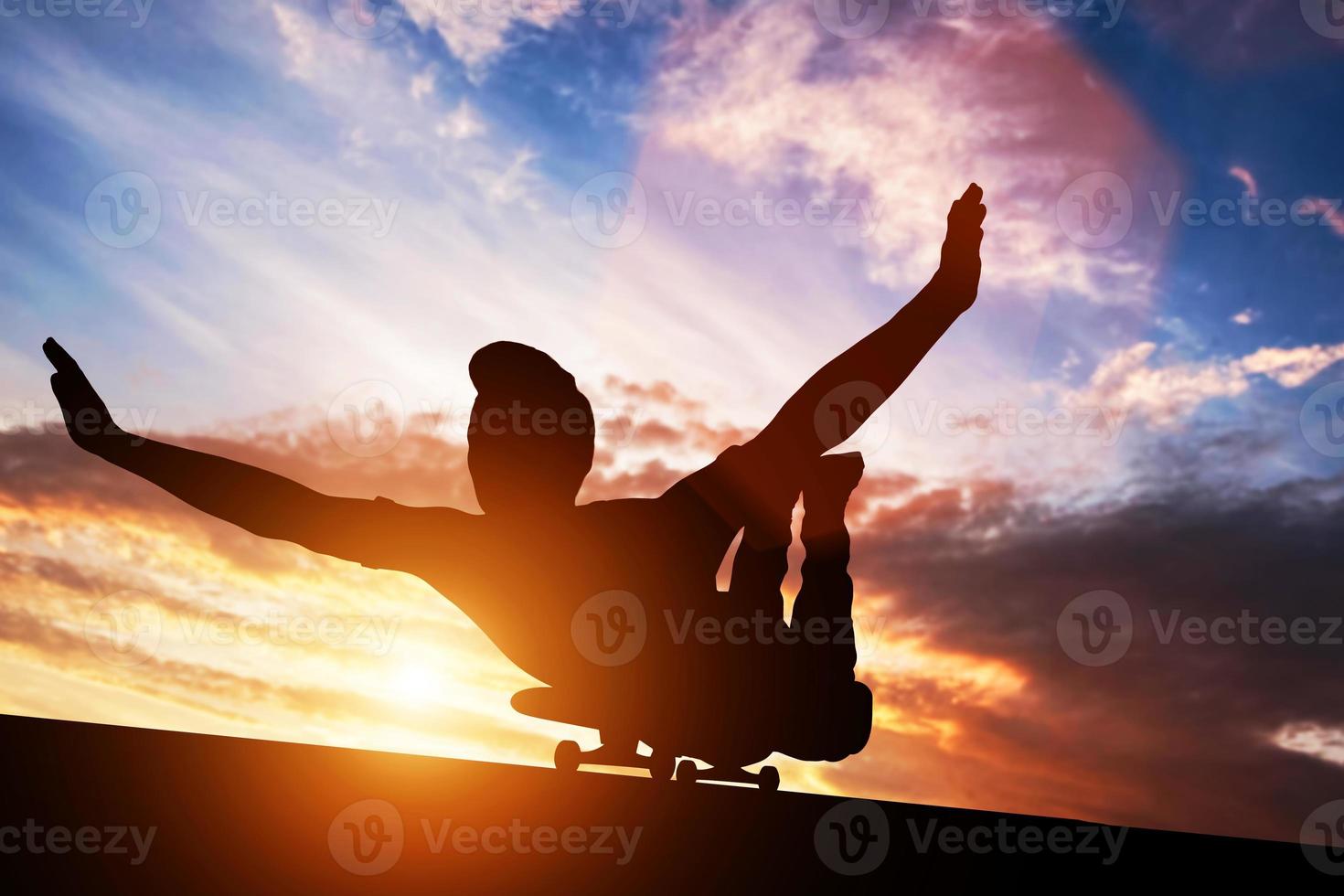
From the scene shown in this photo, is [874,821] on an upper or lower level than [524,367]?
lower

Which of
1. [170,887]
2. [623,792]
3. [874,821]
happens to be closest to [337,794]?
[170,887]

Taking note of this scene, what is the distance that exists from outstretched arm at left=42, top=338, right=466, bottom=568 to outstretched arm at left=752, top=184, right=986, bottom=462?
193 cm

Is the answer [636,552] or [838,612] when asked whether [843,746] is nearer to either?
[838,612]

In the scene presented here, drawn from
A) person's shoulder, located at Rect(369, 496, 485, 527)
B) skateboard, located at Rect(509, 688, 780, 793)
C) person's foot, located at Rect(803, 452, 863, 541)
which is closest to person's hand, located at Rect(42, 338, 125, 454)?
person's shoulder, located at Rect(369, 496, 485, 527)

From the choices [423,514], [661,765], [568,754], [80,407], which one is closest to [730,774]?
[661,765]

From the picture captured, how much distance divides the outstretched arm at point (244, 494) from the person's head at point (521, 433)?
473 millimetres

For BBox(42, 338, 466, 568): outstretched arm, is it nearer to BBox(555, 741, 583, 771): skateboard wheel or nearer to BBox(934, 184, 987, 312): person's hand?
BBox(555, 741, 583, 771): skateboard wheel

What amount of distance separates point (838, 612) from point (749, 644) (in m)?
0.51

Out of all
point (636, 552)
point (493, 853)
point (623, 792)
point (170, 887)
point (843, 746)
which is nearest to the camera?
point (170, 887)

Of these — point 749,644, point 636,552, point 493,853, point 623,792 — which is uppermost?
point 636,552

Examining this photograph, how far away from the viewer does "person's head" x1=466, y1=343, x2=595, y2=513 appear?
559 cm

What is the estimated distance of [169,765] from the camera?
3.07 metres

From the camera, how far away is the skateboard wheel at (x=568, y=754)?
5.00 meters

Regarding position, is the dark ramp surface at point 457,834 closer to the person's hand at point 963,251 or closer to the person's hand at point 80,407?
the person's hand at point 80,407
